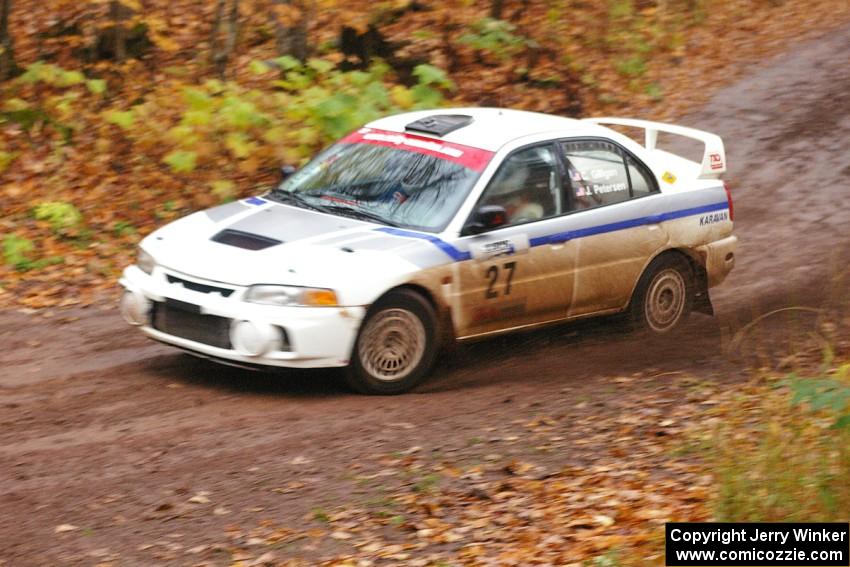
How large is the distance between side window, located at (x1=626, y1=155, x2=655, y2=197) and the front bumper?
2.76 m

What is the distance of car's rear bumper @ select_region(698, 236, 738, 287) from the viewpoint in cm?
957

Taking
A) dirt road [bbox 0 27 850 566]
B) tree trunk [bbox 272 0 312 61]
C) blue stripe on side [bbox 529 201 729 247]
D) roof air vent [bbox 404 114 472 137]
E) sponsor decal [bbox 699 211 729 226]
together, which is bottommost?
dirt road [bbox 0 27 850 566]

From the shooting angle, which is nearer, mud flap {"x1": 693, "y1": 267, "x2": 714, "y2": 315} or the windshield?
the windshield

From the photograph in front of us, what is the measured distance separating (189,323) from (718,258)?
4.45 meters

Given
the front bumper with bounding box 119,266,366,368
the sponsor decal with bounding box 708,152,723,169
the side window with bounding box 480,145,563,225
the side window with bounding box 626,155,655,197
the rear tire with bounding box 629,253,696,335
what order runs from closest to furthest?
1. the front bumper with bounding box 119,266,366,368
2. the side window with bounding box 480,145,563,225
3. the side window with bounding box 626,155,655,197
4. the rear tire with bounding box 629,253,696,335
5. the sponsor decal with bounding box 708,152,723,169

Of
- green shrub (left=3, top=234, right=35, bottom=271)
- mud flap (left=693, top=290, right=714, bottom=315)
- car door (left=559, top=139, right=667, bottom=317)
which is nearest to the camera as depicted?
car door (left=559, top=139, right=667, bottom=317)

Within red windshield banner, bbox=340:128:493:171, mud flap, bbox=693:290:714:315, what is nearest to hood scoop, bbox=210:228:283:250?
red windshield banner, bbox=340:128:493:171

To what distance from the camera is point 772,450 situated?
5285 mm

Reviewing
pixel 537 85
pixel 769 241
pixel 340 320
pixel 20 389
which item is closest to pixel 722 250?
pixel 769 241

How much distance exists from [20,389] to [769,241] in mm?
→ 7552

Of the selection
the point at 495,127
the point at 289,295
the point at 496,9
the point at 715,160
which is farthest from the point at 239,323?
the point at 496,9

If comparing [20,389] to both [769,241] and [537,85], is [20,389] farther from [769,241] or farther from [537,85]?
[537,85]

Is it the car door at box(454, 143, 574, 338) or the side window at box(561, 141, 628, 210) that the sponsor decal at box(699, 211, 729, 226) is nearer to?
the side window at box(561, 141, 628, 210)

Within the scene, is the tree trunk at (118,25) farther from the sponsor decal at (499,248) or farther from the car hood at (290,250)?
the sponsor decal at (499,248)
